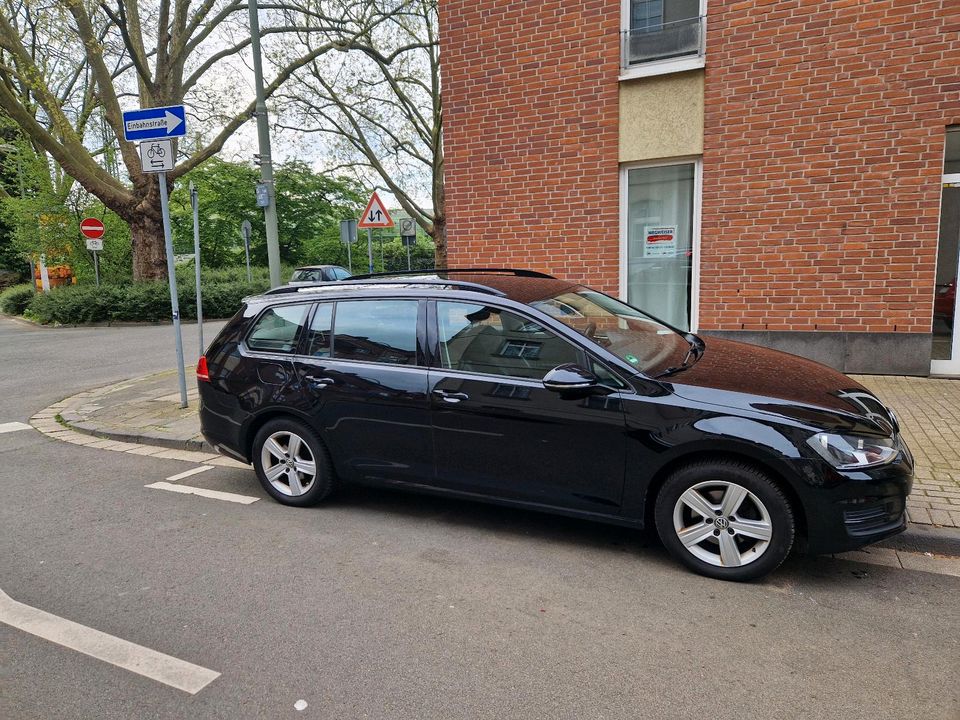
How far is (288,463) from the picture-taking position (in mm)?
4727

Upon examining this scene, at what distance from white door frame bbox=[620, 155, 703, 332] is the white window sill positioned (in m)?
1.03

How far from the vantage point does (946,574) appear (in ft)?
11.3

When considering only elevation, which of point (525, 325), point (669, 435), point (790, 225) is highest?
point (790, 225)

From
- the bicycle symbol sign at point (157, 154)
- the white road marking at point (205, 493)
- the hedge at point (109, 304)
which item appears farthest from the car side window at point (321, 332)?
the hedge at point (109, 304)

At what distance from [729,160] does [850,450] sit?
5568 millimetres

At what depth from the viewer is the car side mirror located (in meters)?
3.57

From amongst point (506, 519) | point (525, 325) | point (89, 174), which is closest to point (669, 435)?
point (525, 325)

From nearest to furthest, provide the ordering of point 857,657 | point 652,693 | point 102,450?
1. point 652,693
2. point 857,657
3. point 102,450

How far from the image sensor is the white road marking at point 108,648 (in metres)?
2.72

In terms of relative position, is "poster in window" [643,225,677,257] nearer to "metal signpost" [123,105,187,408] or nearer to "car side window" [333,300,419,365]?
"car side window" [333,300,419,365]

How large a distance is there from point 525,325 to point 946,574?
2.62m

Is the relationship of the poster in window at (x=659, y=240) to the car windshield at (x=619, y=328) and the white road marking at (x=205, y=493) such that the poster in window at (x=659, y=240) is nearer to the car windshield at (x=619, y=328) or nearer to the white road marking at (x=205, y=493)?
the car windshield at (x=619, y=328)

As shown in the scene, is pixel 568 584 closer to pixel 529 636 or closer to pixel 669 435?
pixel 529 636

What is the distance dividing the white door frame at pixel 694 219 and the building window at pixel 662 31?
1.13 meters
